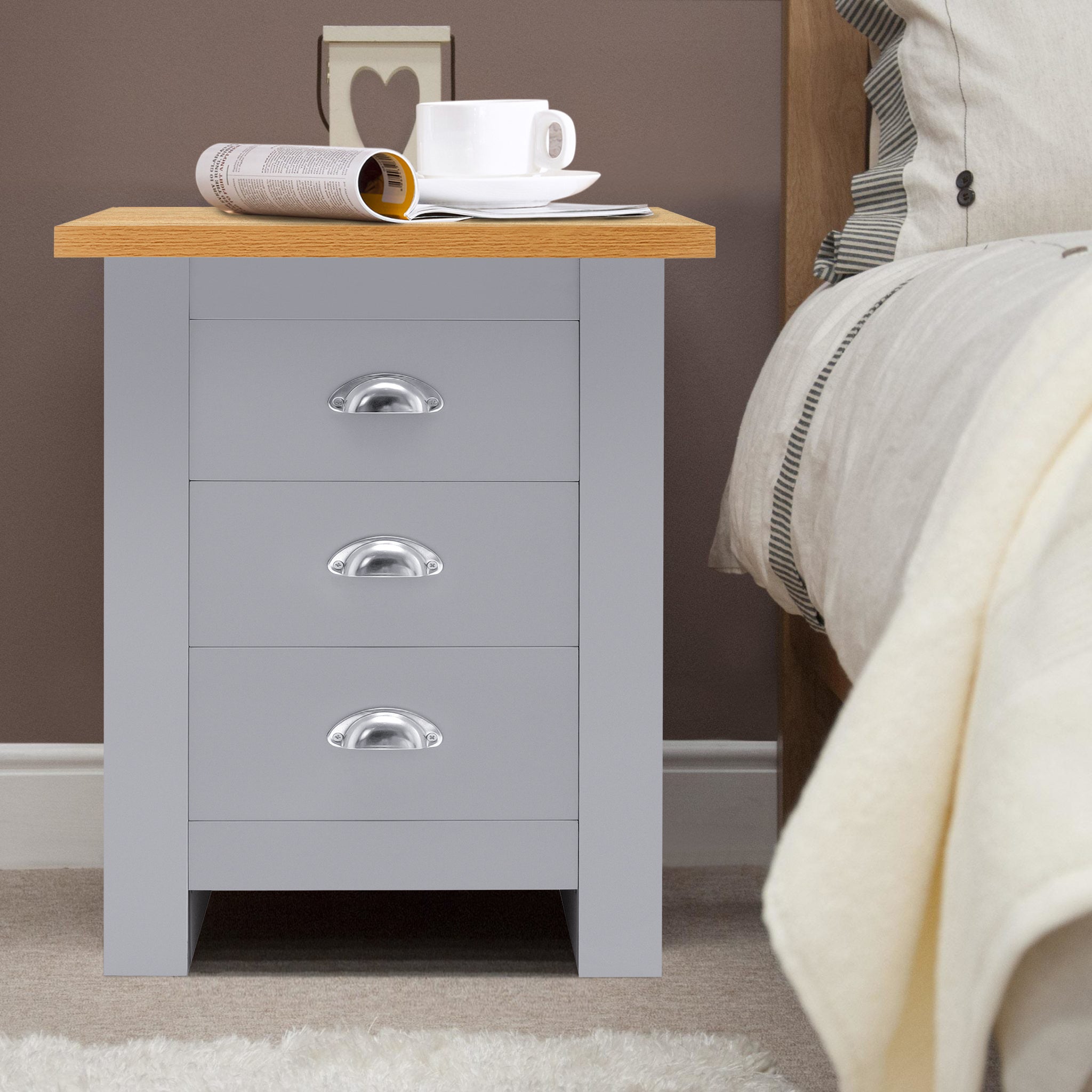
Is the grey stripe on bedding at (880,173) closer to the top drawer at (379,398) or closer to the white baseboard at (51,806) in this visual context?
the top drawer at (379,398)

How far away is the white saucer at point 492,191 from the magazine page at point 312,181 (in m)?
0.05

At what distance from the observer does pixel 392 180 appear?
1116 millimetres

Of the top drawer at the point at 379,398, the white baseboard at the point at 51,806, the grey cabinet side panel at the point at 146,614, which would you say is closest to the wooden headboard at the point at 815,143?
the top drawer at the point at 379,398

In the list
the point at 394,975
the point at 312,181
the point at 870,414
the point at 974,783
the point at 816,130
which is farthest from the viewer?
the point at 816,130

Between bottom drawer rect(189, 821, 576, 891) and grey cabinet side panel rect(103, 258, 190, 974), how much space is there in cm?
4

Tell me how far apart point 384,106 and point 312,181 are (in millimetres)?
477

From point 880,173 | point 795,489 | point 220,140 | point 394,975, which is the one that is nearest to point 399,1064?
point 394,975

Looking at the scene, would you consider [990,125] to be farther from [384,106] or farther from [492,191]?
[384,106]

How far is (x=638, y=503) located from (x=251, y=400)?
354 mm

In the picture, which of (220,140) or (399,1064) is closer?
(399,1064)

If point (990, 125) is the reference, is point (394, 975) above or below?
below

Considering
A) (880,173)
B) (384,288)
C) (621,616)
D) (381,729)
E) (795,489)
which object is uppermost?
(880,173)

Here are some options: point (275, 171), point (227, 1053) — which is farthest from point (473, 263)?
point (227, 1053)

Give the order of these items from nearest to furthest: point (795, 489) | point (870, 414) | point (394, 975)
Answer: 1. point (870, 414)
2. point (795, 489)
3. point (394, 975)
